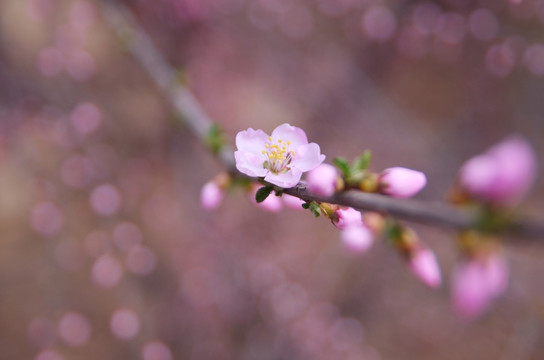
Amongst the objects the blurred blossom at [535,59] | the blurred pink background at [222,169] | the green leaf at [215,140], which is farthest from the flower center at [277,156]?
the blurred blossom at [535,59]

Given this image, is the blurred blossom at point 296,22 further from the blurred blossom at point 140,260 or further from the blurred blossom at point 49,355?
the blurred blossom at point 49,355

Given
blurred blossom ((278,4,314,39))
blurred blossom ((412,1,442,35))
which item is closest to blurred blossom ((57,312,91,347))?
blurred blossom ((278,4,314,39))

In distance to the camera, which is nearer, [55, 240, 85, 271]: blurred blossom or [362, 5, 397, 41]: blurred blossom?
[55, 240, 85, 271]: blurred blossom

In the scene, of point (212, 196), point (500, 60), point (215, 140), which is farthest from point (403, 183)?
point (500, 60)

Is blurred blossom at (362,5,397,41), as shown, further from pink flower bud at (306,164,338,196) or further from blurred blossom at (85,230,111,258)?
pink flower bud at (306,164,338,196)

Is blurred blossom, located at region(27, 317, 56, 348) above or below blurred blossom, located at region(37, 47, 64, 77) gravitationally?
below

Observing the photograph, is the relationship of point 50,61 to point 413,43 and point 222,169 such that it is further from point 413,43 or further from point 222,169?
point 413,43

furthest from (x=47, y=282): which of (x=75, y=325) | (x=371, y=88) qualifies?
(x=371, y=88)
